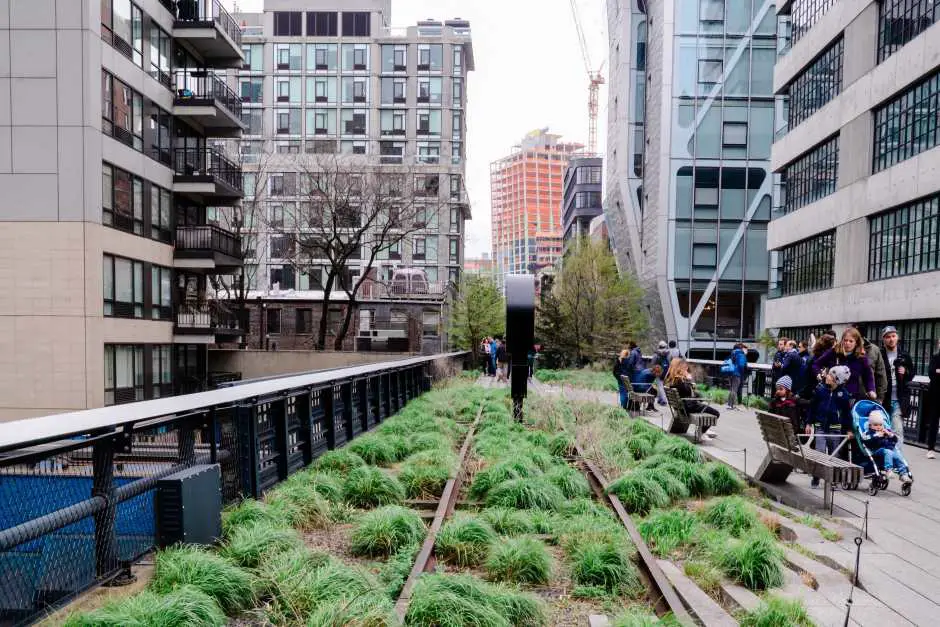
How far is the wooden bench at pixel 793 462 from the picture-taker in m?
8.18

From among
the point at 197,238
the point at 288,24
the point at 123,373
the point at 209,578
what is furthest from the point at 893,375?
the point at 288,24

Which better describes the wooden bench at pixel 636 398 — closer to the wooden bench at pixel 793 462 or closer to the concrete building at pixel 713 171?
the wooden bench at pixel 793 462

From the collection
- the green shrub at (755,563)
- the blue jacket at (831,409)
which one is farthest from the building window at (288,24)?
the green shrub at (755,563)

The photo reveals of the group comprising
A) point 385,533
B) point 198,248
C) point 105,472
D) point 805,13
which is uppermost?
point 805,13

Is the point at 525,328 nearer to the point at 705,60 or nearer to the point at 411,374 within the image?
the point at 411,374

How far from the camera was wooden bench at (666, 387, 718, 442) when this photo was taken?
13648mm

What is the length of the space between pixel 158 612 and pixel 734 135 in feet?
171

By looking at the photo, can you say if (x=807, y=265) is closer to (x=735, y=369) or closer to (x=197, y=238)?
(x=735, y=369)

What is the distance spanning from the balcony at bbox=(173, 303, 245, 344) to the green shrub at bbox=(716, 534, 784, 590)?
29.4m

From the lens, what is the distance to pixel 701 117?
50.7 meters

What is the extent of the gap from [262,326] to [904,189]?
45.1 m

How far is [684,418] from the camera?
14281mm

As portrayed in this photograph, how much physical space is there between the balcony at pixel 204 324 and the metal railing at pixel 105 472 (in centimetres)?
2462

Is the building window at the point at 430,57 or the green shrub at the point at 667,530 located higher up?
the building window at the point at 430,57
